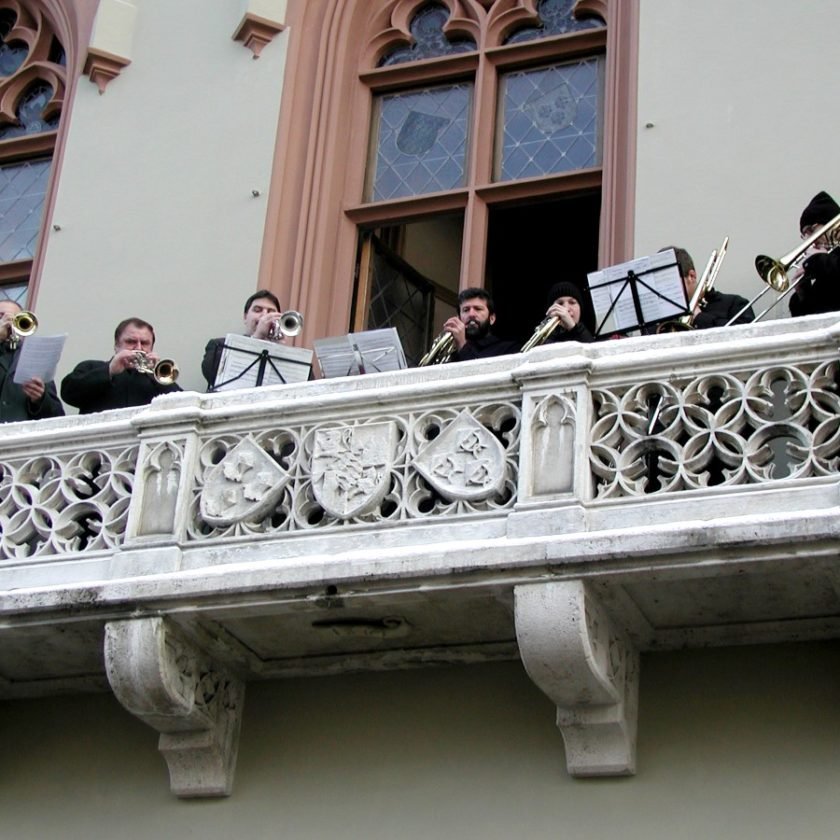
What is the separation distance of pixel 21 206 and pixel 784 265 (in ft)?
22.6

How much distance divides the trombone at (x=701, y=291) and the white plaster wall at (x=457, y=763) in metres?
2.01

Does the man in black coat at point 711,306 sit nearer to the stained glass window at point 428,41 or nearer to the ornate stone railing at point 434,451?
the ornate stone railing at point 434,451

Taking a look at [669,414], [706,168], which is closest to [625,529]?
[669,414]

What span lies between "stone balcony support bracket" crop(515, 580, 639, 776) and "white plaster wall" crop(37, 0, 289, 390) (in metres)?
4.23

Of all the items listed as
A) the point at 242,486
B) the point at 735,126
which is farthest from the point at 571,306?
the point at 242,486

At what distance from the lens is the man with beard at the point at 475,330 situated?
11547 mm

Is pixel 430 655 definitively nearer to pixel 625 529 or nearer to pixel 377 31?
pixel 625 529

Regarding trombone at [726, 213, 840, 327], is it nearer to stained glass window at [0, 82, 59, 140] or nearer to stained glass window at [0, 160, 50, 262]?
stained glass window at [0, 160, 50, 262]

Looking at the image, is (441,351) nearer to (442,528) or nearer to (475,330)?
(475,330)

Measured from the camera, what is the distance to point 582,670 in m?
9.65

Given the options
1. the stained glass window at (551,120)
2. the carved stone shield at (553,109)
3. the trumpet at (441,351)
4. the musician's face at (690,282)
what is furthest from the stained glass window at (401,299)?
the musician's face at (690,282)

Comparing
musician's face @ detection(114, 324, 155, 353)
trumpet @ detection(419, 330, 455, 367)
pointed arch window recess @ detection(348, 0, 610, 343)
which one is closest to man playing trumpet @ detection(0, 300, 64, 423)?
musician's face @ detection(114, 324, 155, 353)

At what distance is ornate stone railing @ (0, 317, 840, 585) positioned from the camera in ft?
31.8

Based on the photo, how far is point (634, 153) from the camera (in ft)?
42.0
